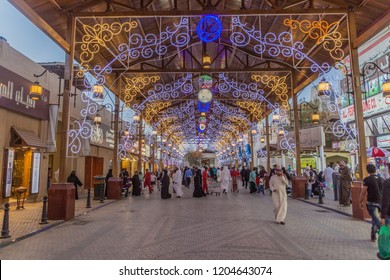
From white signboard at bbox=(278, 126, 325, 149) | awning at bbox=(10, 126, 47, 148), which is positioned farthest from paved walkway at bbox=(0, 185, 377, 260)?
white signboard at bbox=(278, 126, 325, 149)

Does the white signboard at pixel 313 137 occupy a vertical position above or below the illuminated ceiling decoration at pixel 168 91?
below

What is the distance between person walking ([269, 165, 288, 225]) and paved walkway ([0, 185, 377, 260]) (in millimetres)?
304

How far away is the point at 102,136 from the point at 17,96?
33.5ft

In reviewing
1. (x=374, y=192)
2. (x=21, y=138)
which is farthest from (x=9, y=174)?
(x=374, y=192)

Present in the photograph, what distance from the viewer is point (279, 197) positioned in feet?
28.8

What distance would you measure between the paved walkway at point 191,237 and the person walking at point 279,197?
304 mm

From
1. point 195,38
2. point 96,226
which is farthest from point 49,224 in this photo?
point 195,38

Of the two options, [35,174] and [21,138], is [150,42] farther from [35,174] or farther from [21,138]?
[35,174]

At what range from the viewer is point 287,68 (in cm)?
1559

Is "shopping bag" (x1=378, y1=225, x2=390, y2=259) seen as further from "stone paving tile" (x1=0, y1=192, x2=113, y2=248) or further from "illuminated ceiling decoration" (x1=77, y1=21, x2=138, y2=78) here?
"illuminated ceiling decoration" (x1=77, y1=21, x2=138, y2=78)

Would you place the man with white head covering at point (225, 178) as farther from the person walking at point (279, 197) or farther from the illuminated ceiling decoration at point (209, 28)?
the illuminated ceiling decoration at point (209, 28)

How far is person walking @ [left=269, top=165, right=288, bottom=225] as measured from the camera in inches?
337

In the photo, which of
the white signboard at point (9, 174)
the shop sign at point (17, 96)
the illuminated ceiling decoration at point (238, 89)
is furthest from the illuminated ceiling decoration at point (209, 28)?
the white signboard at point (9, 174)

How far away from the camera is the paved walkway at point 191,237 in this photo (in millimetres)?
5516
